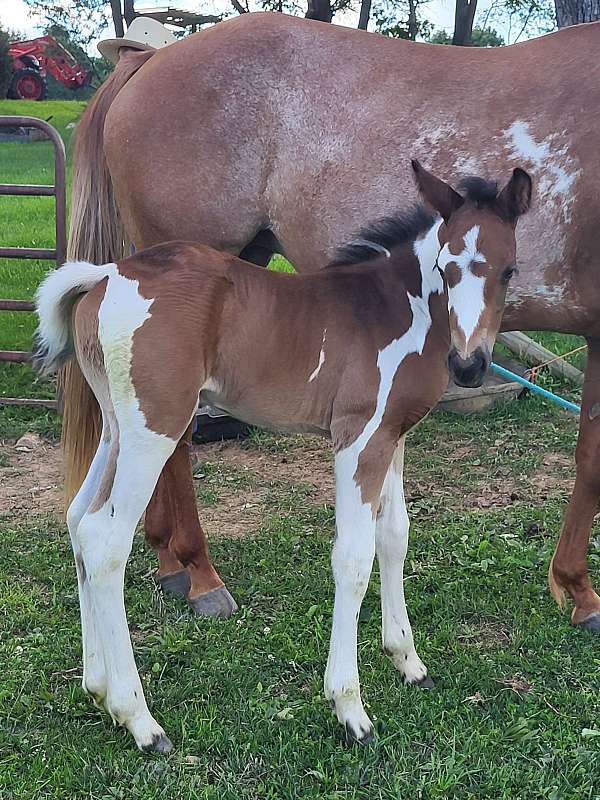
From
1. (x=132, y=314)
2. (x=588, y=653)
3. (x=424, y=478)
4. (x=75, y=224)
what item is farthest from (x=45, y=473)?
(x=588, y=653)

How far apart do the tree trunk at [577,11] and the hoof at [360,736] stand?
429 centimetres

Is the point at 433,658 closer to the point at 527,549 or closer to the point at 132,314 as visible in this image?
the point at 527,549

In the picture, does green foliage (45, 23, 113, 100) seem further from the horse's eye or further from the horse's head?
the horse's eye

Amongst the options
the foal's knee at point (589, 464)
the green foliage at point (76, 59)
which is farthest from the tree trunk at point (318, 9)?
the green foliage at point (76, 59)

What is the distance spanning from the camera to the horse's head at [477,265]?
228cm

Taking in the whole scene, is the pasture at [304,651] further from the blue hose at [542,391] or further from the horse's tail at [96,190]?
the horse's tail at [96,190]

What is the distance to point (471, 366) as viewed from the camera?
2.28m

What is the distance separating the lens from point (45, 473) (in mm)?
4691

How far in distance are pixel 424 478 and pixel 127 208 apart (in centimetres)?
217

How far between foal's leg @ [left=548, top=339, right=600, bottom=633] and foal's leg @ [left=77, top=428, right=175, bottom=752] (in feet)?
5.66

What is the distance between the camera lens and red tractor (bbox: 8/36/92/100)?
29.1 metres

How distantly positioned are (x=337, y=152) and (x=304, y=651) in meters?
1.86

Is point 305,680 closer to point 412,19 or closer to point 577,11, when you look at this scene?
point 577,11

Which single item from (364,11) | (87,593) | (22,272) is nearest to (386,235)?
(87,593)
